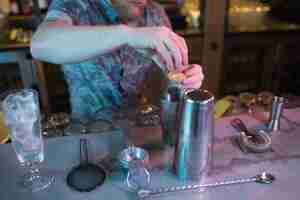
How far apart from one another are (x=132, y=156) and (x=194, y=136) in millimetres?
150

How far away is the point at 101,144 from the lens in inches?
32.8

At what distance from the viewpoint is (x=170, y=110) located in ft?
2.57

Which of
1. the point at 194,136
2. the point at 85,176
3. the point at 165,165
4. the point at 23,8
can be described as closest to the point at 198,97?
the point at 194,136

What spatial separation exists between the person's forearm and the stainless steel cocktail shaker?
220 mm

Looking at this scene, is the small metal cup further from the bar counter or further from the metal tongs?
the metal tongs

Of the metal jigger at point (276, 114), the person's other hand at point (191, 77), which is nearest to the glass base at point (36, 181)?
the person's other hand at point (191, 77)

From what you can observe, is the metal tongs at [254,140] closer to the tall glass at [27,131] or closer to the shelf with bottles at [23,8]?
the tall glass at [27,131]

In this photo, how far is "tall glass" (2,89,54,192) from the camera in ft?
2.33

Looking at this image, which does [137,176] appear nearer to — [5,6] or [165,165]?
[165,165]

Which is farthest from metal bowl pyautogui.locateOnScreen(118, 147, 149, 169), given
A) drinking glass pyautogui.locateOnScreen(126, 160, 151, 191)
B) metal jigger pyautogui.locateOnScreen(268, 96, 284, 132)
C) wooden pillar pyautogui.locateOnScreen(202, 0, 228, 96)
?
wooden pillar pyautogui.locateOnScreen(202, 0, 228, 96)

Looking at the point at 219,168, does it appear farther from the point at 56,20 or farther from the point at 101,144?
the point at 56,20

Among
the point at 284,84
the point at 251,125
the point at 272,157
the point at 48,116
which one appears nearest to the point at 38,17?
the point at 48,116

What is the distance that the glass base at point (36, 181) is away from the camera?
693 mm

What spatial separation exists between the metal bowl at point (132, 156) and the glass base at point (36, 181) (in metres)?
0.16
